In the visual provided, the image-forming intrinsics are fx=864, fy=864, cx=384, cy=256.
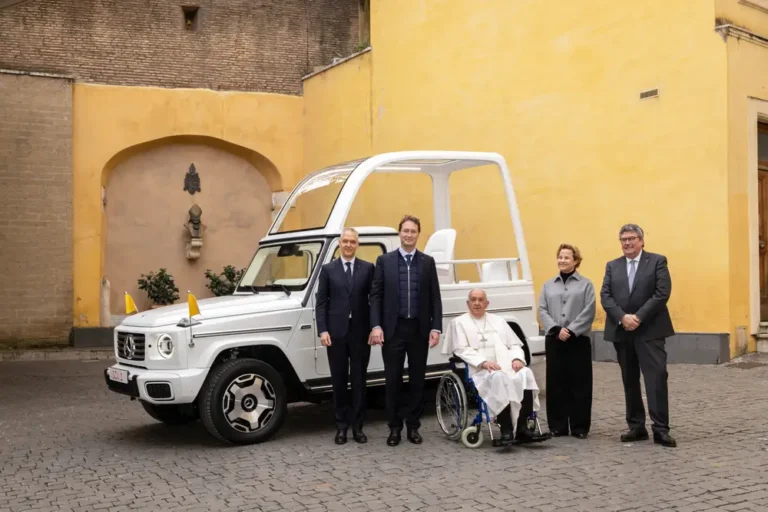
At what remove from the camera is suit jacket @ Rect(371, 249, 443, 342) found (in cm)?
714

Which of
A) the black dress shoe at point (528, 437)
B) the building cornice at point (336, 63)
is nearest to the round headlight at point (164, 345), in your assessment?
the black dress shoe at point (528, 437)

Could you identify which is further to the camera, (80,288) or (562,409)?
(80,288)

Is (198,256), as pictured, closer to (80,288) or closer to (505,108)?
(80,288)

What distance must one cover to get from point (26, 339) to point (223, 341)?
34.7ft

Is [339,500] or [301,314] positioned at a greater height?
[301,314]

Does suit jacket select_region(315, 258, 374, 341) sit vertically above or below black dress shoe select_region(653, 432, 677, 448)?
above

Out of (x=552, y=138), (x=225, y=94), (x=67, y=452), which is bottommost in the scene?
(x=67, y=452)

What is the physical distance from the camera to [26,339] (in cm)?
1623

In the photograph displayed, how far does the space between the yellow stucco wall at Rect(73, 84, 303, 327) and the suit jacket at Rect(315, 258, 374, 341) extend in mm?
10920

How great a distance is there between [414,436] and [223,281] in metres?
11.6

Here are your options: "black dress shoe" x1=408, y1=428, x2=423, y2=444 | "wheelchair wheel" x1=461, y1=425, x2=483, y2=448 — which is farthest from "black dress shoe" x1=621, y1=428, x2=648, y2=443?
"black dress shoe" x1=408, y1=428, x2=423, y2=444

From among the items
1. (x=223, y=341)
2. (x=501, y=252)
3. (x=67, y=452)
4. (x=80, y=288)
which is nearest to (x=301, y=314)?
(x=223, y=341)

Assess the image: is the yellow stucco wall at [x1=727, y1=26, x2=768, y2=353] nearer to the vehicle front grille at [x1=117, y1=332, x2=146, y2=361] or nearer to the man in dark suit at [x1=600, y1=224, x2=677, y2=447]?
the man in dark suit at [x1=600, y1=224, x2=677, y2=447]

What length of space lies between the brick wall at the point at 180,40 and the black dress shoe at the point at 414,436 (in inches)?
496
